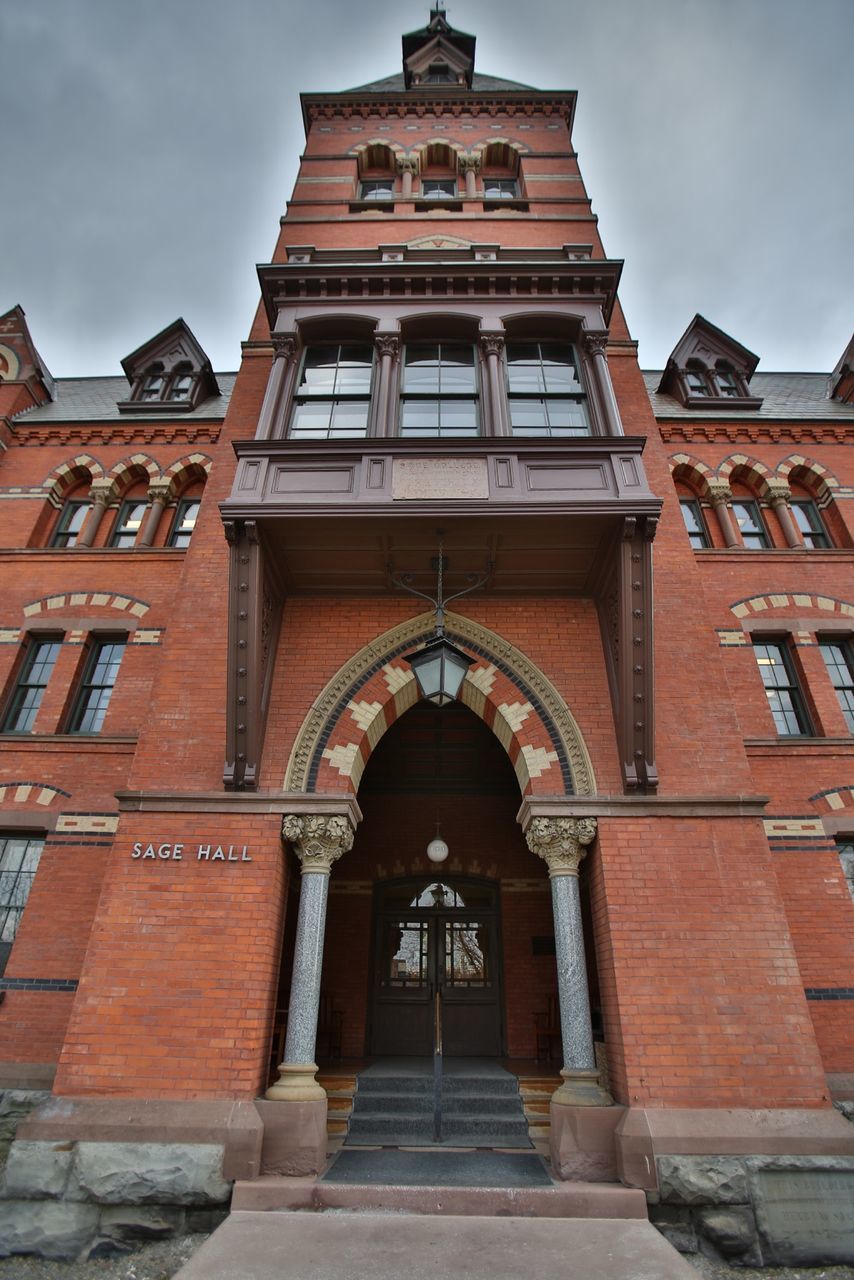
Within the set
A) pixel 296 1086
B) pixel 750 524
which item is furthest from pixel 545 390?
pixel 296 1086

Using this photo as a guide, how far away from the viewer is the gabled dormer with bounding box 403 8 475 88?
1817 centimetres

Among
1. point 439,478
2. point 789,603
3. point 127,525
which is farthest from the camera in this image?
point 127,525

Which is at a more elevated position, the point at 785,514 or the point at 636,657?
the point at 785,514

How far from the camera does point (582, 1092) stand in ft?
19.9

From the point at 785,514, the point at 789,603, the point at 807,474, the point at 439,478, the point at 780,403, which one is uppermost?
the point at 780,403

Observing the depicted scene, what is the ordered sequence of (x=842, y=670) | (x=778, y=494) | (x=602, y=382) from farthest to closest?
1. (x=778, y=494)
2. (x=842, y=670)
3. (x=602, y=382)

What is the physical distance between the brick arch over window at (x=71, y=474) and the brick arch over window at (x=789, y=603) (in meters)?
12.1

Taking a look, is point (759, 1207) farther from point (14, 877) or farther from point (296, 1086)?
point (14, 877)

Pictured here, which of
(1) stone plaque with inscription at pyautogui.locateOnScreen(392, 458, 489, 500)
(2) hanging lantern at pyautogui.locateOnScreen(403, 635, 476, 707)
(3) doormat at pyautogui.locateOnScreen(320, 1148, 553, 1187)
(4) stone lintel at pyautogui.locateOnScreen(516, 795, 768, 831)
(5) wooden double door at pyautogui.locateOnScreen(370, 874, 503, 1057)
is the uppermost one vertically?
(1) stone plaque with inscription at pyautogui.locateOnScreen(392, 458, 489, 500)

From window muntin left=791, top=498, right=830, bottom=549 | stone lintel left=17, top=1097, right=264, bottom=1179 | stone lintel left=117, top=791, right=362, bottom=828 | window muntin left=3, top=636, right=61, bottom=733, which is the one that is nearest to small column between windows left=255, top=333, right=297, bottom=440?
stone lintel left=117, top=791, right=362, bottom=828

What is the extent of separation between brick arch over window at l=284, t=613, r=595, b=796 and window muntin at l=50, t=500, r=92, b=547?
7.43m

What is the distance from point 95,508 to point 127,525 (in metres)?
0.63

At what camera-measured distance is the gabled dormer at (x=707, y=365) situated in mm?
13672

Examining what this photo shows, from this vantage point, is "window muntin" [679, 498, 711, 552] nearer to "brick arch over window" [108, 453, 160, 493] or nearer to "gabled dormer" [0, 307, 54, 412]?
"brick arch over window" [108, 453, 160, 493]
